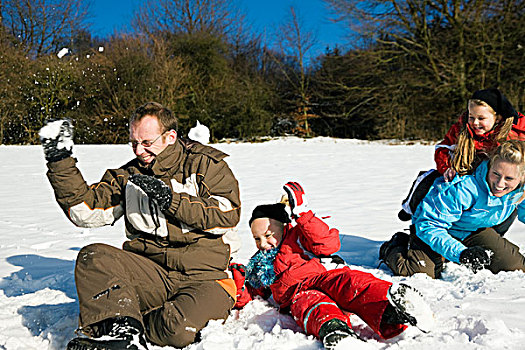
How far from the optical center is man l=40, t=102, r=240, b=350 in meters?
2.11

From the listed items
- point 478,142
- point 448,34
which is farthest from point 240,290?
point 448,34

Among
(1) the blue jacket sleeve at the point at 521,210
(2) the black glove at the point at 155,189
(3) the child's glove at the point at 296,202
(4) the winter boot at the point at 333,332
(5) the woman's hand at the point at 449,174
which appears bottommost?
(4) the winter boot at the point at 333,332

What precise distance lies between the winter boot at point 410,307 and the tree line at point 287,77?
15.0 metres

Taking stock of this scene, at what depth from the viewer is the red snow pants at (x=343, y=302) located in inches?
80.8

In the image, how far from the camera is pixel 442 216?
9.78 feet

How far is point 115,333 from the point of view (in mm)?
1869

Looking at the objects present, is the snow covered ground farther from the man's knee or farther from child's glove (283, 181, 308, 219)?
child's glove (283, 181, 308, 219)

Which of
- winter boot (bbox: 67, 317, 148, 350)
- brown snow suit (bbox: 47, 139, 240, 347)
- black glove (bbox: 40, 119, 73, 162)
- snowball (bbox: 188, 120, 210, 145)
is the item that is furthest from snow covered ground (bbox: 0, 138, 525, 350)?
snowball (bbox: 188, 120, 210, 145)

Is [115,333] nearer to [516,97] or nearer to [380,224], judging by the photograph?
[380,224]

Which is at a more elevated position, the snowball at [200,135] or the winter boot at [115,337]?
the snowball at [200,135]

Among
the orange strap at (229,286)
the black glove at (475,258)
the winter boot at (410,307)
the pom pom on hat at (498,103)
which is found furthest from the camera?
the pom pom on hat at (498,103)

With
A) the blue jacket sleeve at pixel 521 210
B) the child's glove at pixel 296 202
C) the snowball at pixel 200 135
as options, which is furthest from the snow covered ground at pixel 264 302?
the snowball at pixel 200 135

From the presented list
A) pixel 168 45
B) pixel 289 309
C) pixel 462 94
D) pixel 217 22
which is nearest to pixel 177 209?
pixel 289 309

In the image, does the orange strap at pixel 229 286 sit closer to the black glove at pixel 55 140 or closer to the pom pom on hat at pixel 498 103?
the black glove at pixel 55 140
